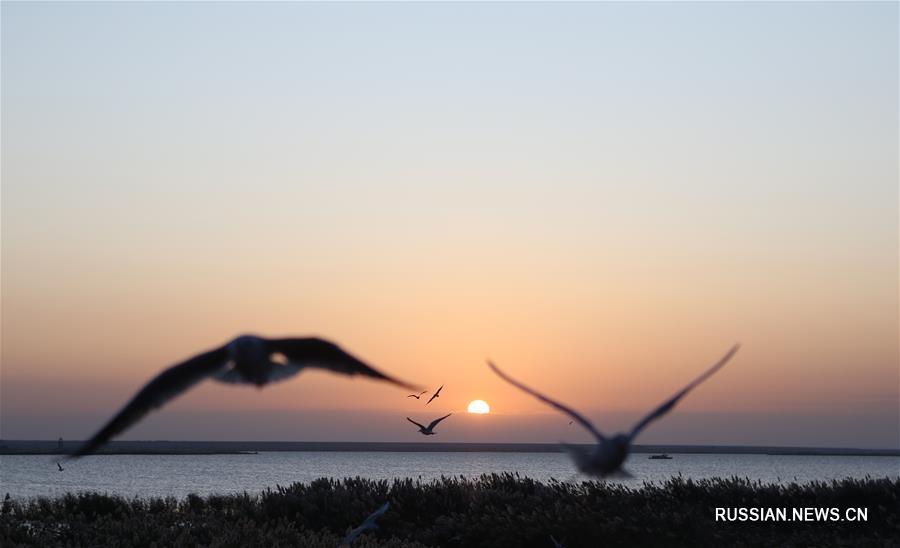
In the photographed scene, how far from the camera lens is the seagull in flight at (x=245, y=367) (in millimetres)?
9906

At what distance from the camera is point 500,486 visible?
3206 cm

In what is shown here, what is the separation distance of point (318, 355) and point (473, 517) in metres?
17.2

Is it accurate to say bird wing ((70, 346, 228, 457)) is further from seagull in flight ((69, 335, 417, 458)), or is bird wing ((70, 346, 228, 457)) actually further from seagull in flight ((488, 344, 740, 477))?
seagull in flight ((488, 344, 740, 477))

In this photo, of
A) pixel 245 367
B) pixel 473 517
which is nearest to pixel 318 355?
pixel 245 367

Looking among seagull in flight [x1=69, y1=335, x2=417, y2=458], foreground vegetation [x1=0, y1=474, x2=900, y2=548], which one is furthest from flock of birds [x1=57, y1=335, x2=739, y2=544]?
foreground vegetation [x1=0, y1=474, x2=900, y2=548]

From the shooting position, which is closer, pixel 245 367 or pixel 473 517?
pixel 245 367

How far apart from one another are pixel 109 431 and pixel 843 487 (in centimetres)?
2516

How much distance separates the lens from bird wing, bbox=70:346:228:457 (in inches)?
398

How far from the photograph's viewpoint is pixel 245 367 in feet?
32.7

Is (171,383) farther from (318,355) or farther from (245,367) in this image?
(318,355)

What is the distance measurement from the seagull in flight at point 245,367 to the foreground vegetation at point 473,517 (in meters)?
11.0

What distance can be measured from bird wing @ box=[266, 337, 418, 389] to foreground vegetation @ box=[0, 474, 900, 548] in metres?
11.0

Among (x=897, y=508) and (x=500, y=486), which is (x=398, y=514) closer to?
(x=500, y=486)

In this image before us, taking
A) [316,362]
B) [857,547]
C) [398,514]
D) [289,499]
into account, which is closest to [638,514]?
[857,547]
